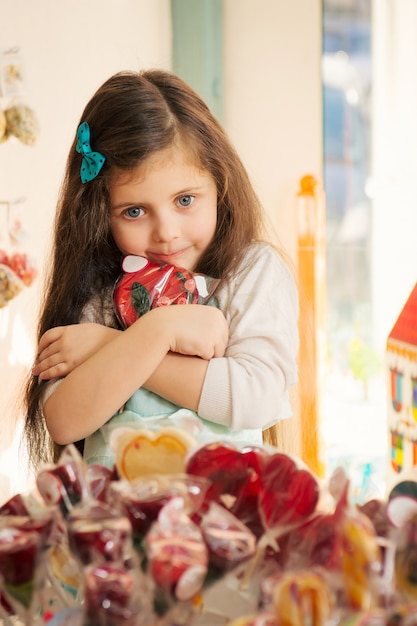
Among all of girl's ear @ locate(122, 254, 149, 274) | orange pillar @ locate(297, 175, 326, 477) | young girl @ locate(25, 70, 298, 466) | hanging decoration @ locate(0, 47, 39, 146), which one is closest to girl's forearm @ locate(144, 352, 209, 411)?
young girl @ locate(25, 70, 298, 466)

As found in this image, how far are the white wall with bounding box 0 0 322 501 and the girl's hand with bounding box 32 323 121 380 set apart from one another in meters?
1.41

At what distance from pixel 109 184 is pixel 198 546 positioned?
0.72 meters

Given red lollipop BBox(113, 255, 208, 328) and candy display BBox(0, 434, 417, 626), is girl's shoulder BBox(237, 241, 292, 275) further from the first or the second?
candy display BBox(0, 434, 417, 626)

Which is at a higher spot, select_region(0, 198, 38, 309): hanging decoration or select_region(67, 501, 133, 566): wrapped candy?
select_region(67, 501, 133, 566): wrapped candy

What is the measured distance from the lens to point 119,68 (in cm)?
304

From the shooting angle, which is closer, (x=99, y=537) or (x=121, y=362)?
(x=99, y=537)

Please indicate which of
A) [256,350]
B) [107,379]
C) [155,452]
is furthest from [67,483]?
[256,350]

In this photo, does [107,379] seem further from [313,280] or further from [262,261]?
[313,280]

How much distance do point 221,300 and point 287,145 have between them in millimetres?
2480

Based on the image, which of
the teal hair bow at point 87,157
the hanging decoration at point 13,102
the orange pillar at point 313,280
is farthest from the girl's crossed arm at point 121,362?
the orange pillar at point 313,280

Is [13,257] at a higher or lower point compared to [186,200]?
lower

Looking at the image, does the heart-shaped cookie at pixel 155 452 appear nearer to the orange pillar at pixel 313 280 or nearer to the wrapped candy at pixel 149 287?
the wrapped candy at pixel 149 287

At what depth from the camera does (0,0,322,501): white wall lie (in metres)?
2.58

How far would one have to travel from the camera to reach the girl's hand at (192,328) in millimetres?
1083
